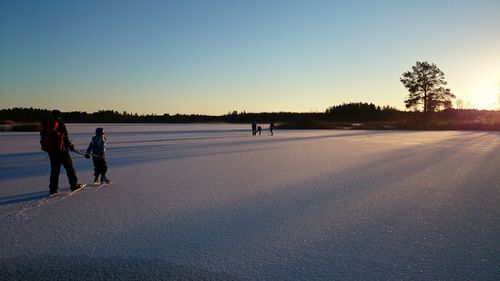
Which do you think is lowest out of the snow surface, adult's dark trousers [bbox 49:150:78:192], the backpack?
the snow surface

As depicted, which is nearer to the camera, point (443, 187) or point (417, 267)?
point (417, 267)

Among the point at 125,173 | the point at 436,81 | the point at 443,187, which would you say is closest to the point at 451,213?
the point at 443,187

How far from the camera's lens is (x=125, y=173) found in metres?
8.44

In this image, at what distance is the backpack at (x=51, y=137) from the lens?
5.77 m

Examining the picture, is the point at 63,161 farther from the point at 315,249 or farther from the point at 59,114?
the point at 315,249

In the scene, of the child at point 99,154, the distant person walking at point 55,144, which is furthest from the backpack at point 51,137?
the child at point 99,154

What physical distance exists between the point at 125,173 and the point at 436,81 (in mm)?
47582

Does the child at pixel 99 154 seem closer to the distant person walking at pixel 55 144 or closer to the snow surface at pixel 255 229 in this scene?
the snow surface at pixel 255 229

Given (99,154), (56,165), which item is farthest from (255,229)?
(99,154)

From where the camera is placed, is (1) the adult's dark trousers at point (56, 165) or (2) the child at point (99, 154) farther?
(2) the child at point (99, 154)

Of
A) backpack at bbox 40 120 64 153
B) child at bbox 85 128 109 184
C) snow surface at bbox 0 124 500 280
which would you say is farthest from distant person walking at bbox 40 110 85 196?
child at bbox 85 128 109 184

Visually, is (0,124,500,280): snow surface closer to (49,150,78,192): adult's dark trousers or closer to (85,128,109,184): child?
(49,150,78,192): adult's dark trousers

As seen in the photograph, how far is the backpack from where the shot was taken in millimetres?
5770

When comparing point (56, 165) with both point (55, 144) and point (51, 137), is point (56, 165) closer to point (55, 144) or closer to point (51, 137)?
point (55, 144)
